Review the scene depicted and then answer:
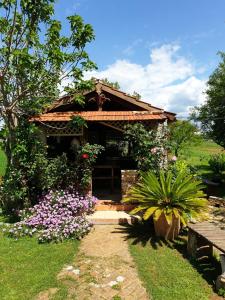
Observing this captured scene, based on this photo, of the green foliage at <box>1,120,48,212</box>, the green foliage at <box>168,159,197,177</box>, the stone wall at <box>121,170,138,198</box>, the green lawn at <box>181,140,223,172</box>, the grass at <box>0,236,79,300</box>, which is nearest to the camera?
the grass at <box>0,236,79,300</box>

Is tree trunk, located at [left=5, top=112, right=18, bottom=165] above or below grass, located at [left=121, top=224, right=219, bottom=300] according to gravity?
above

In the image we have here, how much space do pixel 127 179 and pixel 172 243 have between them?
2.59m

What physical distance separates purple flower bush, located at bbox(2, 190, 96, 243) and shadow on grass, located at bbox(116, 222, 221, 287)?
3.89ft

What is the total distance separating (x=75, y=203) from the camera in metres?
8.52

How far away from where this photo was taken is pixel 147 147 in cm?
898

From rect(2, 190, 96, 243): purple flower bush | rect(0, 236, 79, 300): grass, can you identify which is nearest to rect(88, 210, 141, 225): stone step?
rect(2, 190, 96, 243): purple flower bush

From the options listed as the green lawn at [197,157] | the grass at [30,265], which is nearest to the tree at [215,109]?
the green lawn at [197,157]

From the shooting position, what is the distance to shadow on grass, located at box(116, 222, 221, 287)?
577 centimetres

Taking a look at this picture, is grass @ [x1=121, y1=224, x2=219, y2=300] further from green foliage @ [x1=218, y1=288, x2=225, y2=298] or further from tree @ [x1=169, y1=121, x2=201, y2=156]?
tree @ [x1=169, y1=121, x2=201, y2=156]

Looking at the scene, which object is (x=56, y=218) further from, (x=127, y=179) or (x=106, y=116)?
(x=106, y=116)

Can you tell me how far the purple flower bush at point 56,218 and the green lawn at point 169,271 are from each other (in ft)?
4.97

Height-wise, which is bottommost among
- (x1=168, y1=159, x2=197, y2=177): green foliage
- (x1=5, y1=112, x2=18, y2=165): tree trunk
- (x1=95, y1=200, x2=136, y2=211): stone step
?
(x1=95, y1=200, x2=136, y2=211): stone step

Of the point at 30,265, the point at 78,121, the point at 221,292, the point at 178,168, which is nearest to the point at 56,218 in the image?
the point at 30,265

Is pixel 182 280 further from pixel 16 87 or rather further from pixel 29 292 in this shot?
pixel 16 87
